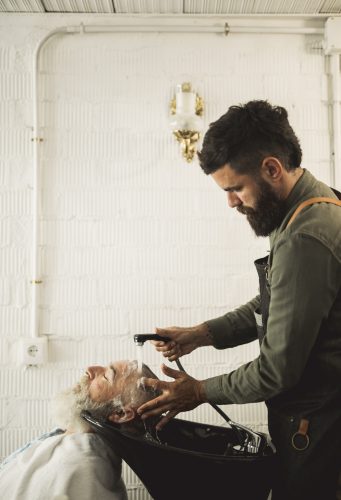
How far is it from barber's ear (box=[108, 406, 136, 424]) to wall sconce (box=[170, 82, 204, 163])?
4.02 ft

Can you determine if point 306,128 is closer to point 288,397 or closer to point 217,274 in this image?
point 217,274

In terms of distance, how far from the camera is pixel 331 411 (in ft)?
4.35

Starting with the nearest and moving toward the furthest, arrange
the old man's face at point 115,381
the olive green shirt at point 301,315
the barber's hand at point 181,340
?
the olive green shirt at point 301,315 → the old man's face at point 115,381 → the barber's hand at point 181,340

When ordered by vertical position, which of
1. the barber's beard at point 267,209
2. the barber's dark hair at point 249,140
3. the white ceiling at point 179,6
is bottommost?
the barber's beard at point 267,209

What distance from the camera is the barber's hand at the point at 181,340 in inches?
68.8

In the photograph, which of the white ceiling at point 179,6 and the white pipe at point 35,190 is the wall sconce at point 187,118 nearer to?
the white ceiling at point 179,6

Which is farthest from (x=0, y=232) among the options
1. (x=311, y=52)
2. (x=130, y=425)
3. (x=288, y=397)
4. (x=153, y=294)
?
(x=311, y=52)

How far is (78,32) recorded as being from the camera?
226 cm

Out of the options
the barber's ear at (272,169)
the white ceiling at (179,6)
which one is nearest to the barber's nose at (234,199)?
the barber's ear at (272,169)

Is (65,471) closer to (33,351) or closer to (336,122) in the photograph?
(33,351)

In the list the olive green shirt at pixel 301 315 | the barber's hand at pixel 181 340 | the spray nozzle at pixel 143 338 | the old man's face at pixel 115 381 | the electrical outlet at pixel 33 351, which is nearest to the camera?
the olive green shirt at pixel 301 315

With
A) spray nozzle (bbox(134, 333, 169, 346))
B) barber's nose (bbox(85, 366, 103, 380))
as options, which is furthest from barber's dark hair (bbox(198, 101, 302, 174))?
barber's nose (bbox(85, 366, 103, 380))

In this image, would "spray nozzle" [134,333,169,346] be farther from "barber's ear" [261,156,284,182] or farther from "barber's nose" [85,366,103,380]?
"barber's ear" [261,156,284,182]

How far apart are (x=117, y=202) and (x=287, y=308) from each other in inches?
48.2
